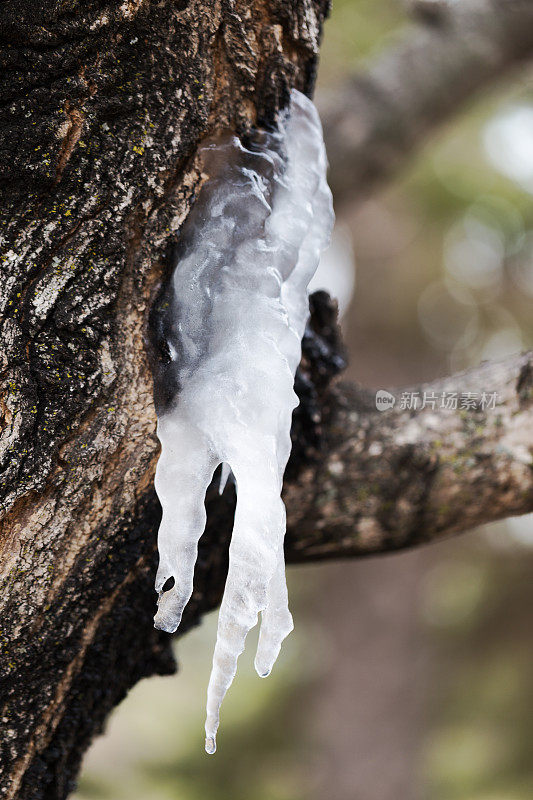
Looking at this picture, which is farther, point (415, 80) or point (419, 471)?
point (415, 80)

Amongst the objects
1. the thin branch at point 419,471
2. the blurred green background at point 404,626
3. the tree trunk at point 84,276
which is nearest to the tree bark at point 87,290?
the tree trunk at point 84,276

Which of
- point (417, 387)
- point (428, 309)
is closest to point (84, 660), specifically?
point (417, 387)

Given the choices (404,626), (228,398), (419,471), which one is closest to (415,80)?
(419,471)

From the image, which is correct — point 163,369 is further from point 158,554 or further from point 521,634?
point 521,634

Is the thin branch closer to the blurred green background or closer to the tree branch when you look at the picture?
the tree branch

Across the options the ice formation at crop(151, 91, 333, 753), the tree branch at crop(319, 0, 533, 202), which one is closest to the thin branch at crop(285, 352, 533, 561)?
the ice formation at crop(151, 91, 333, 753)

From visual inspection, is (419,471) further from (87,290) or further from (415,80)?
(415,80)
